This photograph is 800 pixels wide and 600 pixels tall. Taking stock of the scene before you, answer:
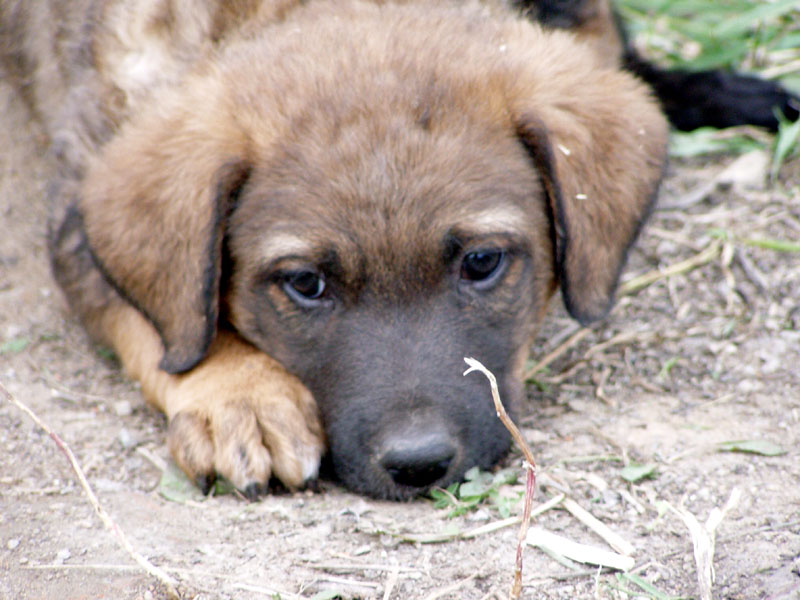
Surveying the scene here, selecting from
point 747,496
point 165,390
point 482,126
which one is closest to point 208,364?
point 165,390

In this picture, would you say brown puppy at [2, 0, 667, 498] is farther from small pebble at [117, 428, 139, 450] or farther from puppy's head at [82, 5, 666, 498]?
small pebble at [117, 428, 139, 450]

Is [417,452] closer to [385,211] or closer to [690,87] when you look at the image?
[385,211]

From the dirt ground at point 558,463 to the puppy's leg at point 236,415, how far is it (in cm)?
10

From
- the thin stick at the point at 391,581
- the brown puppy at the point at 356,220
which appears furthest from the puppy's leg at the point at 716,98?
the thin stick at the point at 391,581

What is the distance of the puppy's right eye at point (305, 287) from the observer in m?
3.39

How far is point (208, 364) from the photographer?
366 cm

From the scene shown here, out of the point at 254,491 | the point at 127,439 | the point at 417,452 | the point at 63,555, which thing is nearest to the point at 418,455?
the point at 417,452

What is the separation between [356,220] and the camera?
3.21m

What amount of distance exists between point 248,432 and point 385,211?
0.83m

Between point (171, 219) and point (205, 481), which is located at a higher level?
point (171, 219)

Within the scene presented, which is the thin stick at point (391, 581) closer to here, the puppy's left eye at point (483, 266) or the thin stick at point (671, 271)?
the puppy's left eye at point (483, 266)

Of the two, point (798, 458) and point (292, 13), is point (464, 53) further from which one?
point (798, 458)

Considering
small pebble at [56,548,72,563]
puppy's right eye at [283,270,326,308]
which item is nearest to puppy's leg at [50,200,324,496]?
puppy's right eye at [283,270,326,308]

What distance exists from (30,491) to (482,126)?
1.85 m
